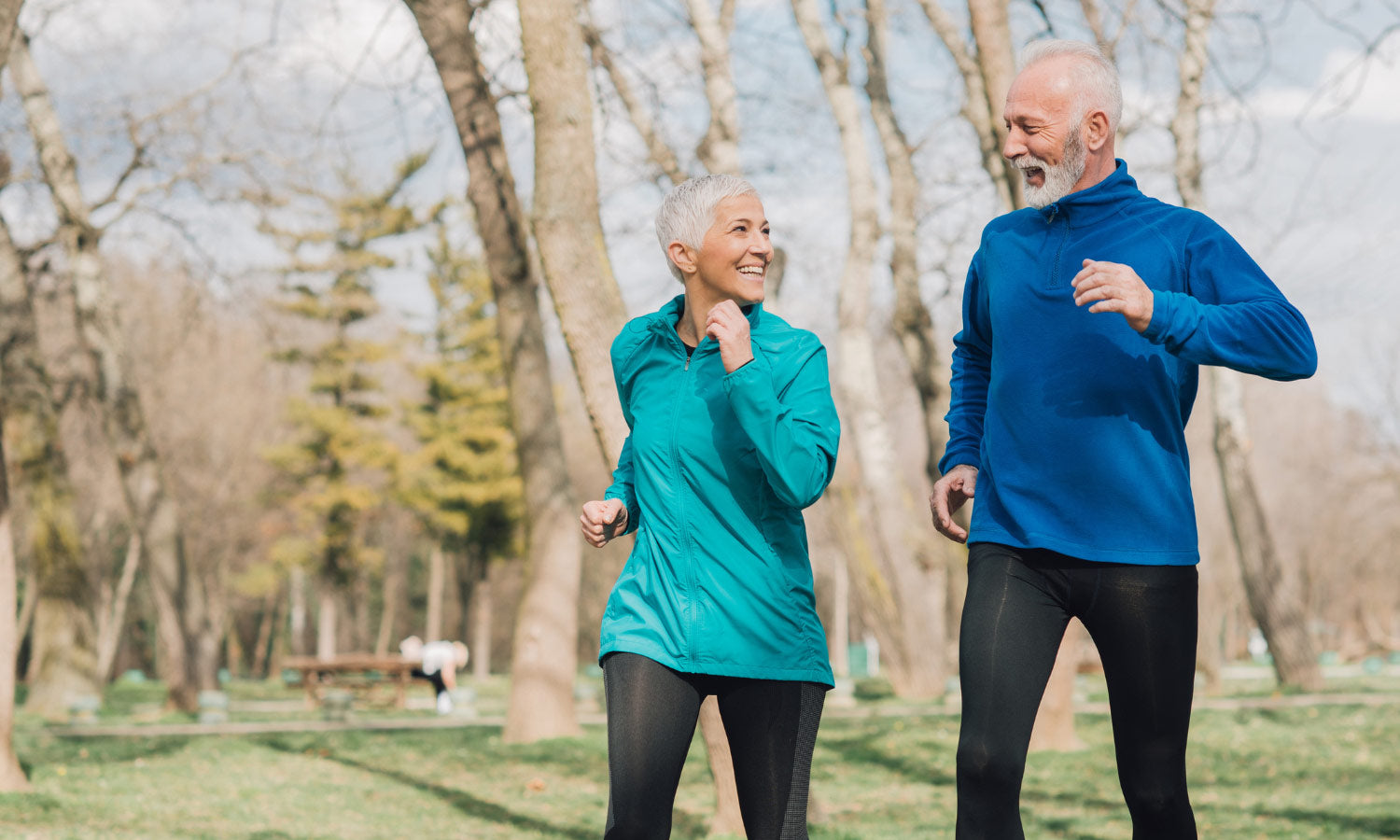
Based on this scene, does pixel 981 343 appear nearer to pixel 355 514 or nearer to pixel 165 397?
pixel 165 397

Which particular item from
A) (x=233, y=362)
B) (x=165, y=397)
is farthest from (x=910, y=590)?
(x=233, y=362)

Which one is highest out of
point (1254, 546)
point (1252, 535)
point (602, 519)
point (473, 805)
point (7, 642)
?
point (1252, 535)

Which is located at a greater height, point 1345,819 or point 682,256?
point 682,256

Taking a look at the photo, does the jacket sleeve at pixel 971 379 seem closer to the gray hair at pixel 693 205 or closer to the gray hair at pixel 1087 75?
the gray hair at pixel 1087 75

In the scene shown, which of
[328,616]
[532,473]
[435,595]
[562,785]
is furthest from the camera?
[435,595]

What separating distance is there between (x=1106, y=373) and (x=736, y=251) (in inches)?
35.5

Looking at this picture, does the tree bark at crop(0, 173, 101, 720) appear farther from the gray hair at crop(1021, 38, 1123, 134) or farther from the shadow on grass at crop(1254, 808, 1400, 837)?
the gray hair at crop(1021, 38, 1123, 134)

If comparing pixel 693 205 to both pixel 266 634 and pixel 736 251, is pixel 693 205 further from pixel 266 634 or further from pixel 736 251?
pixel 266 634

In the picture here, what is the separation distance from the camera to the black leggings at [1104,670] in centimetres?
302

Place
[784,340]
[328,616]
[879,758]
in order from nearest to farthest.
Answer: [784,340] < [879,758] < [328,616]

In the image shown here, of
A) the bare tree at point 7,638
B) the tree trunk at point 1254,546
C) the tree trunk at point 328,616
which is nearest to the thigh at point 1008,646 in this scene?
the bare tree at point 7,638

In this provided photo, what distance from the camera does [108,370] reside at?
53.7ft

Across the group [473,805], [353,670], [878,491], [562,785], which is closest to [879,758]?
[562,785]

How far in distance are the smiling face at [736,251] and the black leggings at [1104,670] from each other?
0.89 metres
